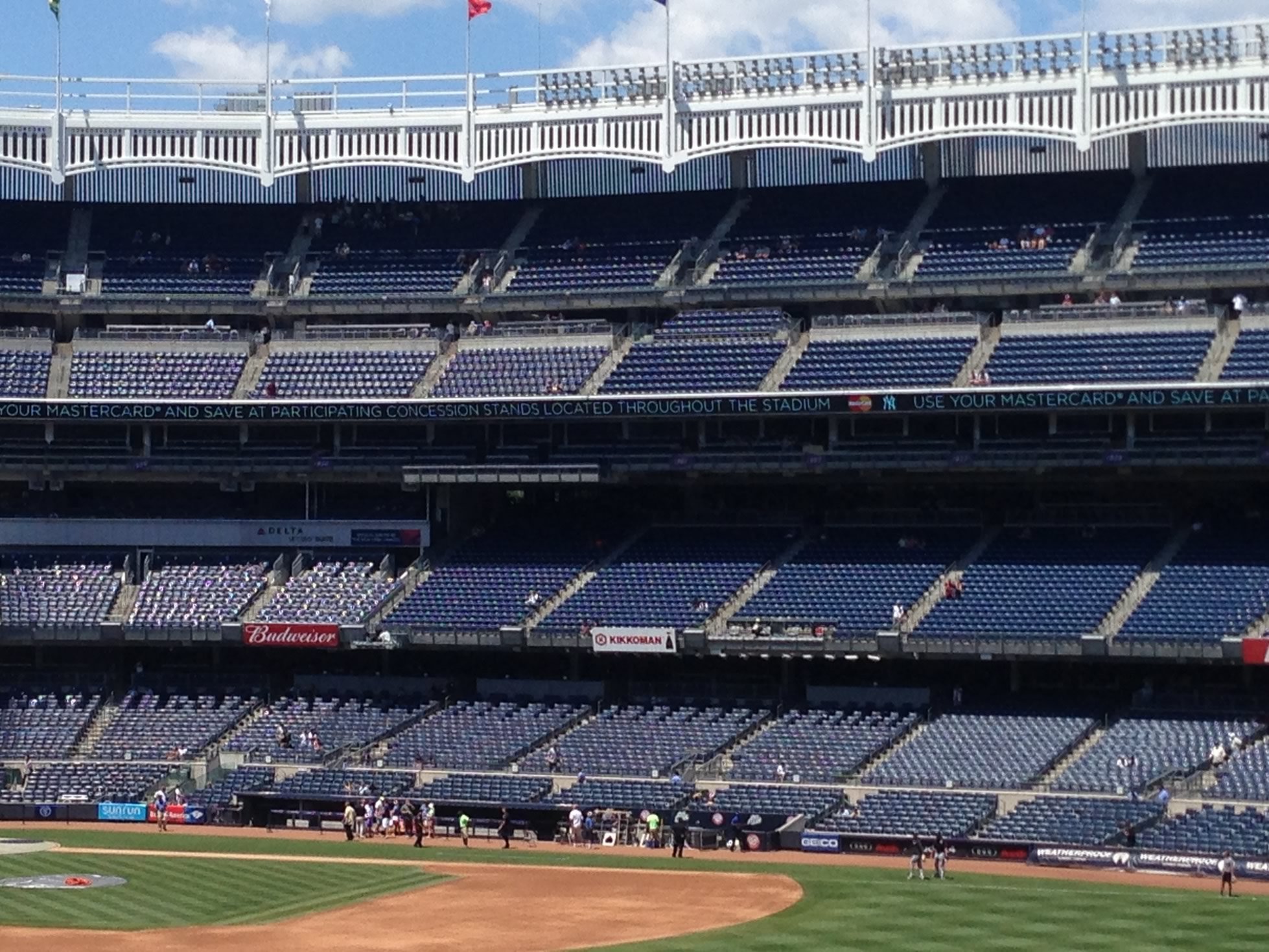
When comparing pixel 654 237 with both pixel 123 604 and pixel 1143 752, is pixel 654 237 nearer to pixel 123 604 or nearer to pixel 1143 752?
pixel 123 604

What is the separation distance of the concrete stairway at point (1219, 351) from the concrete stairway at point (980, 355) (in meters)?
7.28

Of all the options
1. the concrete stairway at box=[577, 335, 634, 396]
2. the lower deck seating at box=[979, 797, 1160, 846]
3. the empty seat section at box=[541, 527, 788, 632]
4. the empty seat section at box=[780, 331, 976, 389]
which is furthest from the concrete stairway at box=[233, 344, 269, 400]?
the lower deck seating at box=[979, 797, 1160, 846]

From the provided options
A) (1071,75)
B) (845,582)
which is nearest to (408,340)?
(845,582)

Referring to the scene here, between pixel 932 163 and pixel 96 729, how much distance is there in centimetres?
3722

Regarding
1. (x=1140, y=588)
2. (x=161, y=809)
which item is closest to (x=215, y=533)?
(x=161, y=809)

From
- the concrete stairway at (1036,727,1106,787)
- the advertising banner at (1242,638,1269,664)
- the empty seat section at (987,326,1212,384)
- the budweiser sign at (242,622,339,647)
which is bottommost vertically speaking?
the concrete stairway at (1036,727,1106,787)

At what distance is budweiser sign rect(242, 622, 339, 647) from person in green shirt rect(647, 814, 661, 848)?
1600 cm

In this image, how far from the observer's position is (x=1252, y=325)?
245ft

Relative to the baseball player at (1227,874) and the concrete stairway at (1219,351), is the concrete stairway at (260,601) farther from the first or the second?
the baseball player at (1227,874)

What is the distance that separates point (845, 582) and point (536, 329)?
54.1ft

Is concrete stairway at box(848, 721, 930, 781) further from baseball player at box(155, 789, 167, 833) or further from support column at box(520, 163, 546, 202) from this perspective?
support column at box(520, 163, 546, 202)

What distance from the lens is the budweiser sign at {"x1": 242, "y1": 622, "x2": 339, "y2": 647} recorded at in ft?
260

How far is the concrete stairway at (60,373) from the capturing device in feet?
277

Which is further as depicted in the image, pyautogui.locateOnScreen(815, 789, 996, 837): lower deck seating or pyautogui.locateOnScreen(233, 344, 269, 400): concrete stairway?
pyautogui.locateOnScreen(233, 344, 269, 400): concrete stairway
